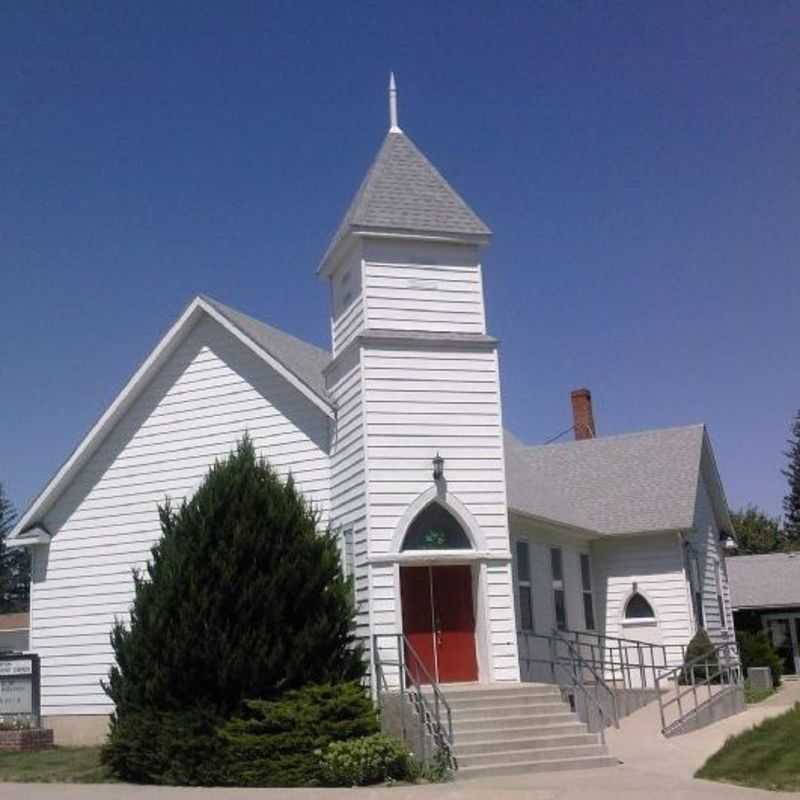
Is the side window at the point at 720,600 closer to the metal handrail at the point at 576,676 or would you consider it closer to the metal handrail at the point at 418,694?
the metal handrail at the point at 576,676

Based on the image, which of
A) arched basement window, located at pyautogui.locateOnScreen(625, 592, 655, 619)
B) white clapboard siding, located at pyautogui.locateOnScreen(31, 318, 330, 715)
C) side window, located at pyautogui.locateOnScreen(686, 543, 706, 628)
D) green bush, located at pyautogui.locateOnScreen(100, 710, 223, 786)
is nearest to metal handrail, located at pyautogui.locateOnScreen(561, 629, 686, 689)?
arched basement window, located at pyautogui.locateOnScreen(625, 592, 655, 619)

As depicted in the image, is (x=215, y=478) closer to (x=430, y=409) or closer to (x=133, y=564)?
(x=430, y=409)

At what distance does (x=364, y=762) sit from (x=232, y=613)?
2962 millimetres

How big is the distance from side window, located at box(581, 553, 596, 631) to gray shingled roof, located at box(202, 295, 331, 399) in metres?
8.70

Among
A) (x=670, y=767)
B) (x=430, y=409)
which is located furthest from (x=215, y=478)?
(x=670, y=767)

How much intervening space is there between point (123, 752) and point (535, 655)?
9996mm

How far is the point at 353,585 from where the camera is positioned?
18.5m

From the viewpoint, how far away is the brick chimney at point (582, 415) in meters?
39.2

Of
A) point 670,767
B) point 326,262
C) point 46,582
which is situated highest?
point 326,262

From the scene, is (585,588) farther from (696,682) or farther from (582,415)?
(582,415)

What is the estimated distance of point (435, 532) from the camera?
62.6 ft

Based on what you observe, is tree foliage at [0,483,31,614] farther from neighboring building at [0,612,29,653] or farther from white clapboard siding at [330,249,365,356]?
white clapboard siding at [330,249,365,356]

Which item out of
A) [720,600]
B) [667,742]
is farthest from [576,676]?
[720,600]

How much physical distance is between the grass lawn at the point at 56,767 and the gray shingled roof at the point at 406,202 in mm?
9763
